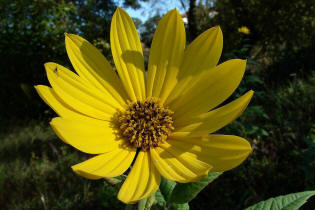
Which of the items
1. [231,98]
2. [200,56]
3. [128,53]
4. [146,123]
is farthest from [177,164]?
[231,98]

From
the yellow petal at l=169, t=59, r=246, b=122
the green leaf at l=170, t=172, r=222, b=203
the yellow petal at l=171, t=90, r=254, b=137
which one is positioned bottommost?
the green leaf at l=170, t=172, r=222, b=203

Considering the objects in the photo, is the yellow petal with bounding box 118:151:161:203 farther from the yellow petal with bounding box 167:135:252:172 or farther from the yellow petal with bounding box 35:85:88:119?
the yellow petal with bounding box 35:85:88:119

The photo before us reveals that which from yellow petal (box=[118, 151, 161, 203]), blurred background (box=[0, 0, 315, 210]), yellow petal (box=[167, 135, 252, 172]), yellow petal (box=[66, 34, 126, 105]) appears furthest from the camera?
blurred background (box=[0, 0, 315, 210])

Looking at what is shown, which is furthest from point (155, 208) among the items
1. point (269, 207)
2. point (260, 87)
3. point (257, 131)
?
point (260, 87)

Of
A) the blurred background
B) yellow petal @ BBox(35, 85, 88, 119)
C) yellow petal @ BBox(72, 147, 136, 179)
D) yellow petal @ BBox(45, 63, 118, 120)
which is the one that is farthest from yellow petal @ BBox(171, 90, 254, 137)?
the blurred background

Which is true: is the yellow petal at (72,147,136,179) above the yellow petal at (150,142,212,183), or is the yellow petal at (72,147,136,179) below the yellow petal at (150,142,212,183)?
above

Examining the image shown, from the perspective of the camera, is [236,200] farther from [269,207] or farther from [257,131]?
[269,207]

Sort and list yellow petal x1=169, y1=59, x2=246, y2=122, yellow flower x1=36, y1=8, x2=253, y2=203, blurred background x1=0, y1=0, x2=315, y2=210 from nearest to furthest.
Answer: yellow flower x1=36, y1=8, x2=253, y2=203 < yellow petal x1=169, y1=59, x2=246, y2=122 < blurred background x1=0, y1=0, x2=315, y2=210

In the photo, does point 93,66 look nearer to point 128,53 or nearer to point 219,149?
point 128,53
